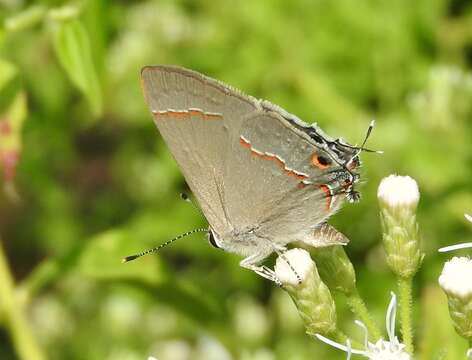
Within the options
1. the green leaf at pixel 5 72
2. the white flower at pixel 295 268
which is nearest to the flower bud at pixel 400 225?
the white flower at pixel 295 268

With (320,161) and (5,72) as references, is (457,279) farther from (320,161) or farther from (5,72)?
(5,72)

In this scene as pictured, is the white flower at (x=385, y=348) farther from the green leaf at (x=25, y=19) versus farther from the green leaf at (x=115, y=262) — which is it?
the green leaf at (x=25, y=19)

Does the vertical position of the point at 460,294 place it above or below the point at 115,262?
above

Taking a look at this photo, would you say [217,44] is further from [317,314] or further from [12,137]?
[317,314]

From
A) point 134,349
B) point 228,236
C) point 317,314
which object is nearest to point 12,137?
point 228,236

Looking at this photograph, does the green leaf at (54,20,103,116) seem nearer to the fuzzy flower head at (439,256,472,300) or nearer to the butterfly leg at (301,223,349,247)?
the butterfly leg at (301,223,349,247)

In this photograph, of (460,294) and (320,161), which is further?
(320,161)

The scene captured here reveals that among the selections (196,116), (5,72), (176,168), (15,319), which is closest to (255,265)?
(196,116)
